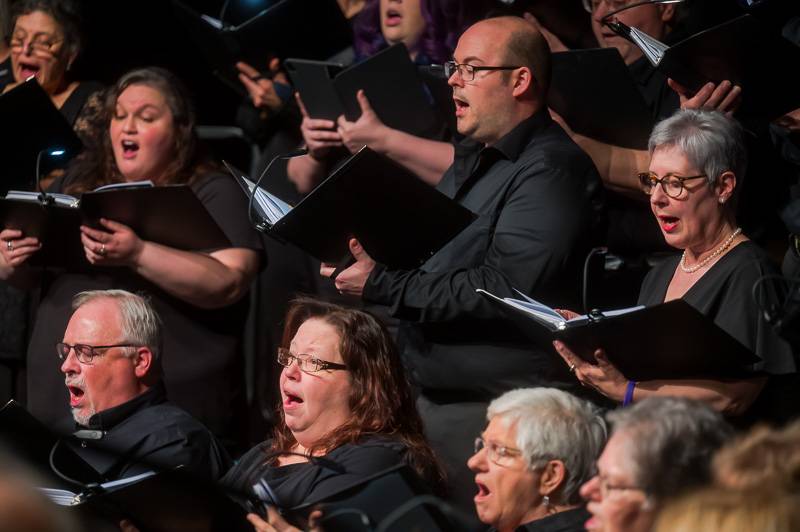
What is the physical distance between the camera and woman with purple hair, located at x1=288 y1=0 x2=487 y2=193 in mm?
4387

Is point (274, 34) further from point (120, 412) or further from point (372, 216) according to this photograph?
point (120, 412)

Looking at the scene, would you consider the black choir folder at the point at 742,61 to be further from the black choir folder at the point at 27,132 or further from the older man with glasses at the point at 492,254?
the black choir folder at the point at 27,132

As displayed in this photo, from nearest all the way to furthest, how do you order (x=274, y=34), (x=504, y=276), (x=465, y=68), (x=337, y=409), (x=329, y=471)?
(x=329, y=471)
(x=337, y=409)
(x=504, y=276)
(x=465, y=68)
(x=274, y=34)

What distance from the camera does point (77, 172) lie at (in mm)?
4797

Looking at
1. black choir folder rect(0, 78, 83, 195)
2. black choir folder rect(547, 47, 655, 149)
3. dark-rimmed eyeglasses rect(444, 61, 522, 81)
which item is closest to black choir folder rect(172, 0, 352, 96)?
black choir folder rect(0, 78, 83, 195)

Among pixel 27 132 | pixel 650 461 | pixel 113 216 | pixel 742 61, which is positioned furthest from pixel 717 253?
pixel 27 132

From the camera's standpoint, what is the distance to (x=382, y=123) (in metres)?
4.41

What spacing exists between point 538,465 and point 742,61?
3.94 feet

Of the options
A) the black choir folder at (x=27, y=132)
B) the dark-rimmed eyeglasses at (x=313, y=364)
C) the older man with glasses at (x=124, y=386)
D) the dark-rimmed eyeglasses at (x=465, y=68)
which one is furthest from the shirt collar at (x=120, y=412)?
the dark-rimmed eyeglasses at (x=465, y=68)

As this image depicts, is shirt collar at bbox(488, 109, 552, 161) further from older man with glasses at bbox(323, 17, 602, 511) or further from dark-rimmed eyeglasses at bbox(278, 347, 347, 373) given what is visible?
dark-rimmed eyeglasses at bbox(278, 347, 347, 373)

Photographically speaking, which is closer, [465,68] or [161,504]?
[161,504]

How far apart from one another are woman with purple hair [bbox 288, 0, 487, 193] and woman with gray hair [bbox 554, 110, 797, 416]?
1.02 m

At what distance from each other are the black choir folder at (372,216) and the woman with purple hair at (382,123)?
24.6 inches

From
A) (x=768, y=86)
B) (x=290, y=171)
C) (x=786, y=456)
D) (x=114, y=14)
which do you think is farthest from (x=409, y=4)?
(x=786, y=456)
